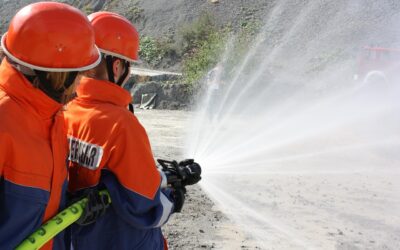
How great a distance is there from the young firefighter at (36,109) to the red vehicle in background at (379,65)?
48.9 ft

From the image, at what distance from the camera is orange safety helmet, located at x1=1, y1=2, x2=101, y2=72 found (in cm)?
173

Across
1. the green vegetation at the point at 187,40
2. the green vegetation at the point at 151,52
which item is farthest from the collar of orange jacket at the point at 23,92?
the green vegetation at the point at 151,52

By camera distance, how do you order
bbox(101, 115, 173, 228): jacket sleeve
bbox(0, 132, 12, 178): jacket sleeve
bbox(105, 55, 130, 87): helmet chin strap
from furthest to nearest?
bbox(105, 55, 130, 87): helmet chin strap, bbox(101, 115, 173, 228): jacket sleeve, bbox(0, 132, 12, 178): jacket sleeve

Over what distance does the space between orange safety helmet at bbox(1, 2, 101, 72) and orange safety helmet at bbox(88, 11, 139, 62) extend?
52 centimetres

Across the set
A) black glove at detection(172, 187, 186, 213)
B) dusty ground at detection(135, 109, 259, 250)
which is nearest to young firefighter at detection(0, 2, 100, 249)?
black glove at detection(172, 187, 186, 213)

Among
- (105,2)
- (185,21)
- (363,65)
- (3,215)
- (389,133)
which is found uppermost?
(363,65)

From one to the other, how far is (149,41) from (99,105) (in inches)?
1190

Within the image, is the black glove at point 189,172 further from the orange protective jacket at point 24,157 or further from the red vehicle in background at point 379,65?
the red vehicle in background at point 379,65

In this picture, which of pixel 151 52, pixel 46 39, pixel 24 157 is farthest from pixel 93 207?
pixel 151 52

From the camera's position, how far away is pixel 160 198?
84.5 inches

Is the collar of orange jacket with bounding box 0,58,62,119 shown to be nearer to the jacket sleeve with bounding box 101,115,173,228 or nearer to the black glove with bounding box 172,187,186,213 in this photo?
the jacket sleeve with bounding box 101,115,173,228

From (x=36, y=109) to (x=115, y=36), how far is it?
2.79ft

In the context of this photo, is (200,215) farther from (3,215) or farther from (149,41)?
(149,41)

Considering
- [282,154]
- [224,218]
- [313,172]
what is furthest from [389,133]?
[224,218]
